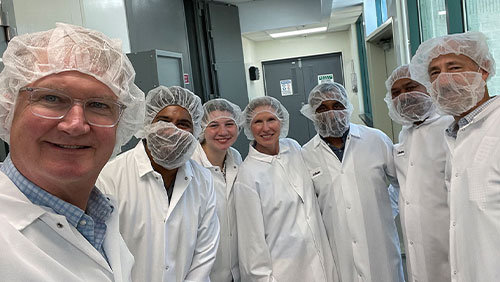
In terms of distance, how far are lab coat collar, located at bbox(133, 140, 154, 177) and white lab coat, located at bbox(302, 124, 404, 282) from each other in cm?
91

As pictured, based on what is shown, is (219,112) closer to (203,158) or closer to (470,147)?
(203,158)

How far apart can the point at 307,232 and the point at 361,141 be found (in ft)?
1.99

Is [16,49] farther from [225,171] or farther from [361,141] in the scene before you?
[361,141]

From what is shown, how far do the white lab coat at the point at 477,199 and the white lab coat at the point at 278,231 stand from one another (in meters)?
0.61

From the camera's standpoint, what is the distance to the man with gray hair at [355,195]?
1946 mm

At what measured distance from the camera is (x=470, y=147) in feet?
4.52

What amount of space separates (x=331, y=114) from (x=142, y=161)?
41.8 inches

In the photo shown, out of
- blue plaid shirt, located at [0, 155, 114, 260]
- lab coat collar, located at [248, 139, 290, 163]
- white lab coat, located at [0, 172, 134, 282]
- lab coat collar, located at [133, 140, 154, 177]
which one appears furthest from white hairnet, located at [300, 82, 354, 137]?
white lab coat, located at [0, 172, 134, 282]

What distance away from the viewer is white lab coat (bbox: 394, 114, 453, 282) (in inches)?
68.3

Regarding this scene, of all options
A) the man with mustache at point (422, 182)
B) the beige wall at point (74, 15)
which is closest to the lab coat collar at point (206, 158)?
the beige wall at point (74, 15)

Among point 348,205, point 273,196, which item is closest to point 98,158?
point 273,196

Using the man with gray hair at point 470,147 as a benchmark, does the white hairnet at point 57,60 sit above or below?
above

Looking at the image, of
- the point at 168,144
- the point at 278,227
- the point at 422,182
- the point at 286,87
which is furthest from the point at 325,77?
the point at 168,144

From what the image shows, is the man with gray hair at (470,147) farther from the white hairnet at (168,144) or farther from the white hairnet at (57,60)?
the white hairnet at (57,60)
